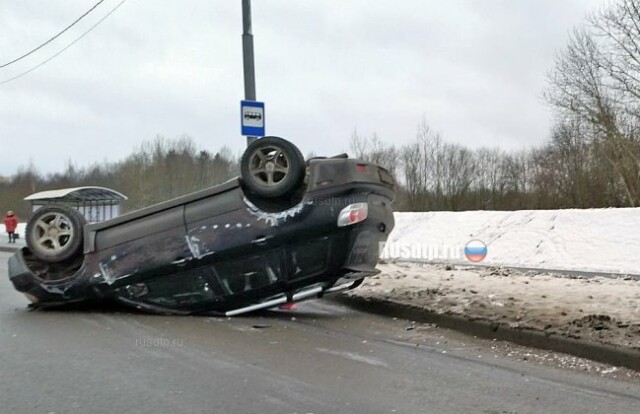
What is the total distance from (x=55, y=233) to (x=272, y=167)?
297cm

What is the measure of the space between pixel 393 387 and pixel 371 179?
2.93 metres

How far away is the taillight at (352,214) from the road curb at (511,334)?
146cm

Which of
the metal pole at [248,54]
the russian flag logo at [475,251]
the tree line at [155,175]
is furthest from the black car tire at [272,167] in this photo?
the tree line at [155,175]

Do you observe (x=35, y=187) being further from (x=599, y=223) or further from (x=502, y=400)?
(x=502, y=400)

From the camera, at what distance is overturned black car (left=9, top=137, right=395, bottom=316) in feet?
22.4

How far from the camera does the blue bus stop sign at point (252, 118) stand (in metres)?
11.0

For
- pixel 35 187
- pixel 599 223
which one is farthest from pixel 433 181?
pixel 35 187

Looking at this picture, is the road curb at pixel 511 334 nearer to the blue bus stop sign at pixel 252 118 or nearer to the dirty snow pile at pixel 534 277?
the dirty snow pile at pixel 534 277

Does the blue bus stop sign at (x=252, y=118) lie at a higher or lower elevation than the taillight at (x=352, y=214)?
higher

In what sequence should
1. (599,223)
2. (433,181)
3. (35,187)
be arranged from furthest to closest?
(35,187), (433,181), (599,223)

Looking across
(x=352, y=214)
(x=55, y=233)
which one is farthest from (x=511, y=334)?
(x=55, y=233)

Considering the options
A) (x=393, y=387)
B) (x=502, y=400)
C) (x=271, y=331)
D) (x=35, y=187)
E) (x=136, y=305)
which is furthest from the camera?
(x=35, y=187)

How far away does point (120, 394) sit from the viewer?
14.6 feet

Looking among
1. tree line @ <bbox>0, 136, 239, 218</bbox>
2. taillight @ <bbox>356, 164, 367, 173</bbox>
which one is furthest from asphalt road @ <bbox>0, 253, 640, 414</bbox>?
tree line @ <bbox>0, 136, 239, 218</bbox>
